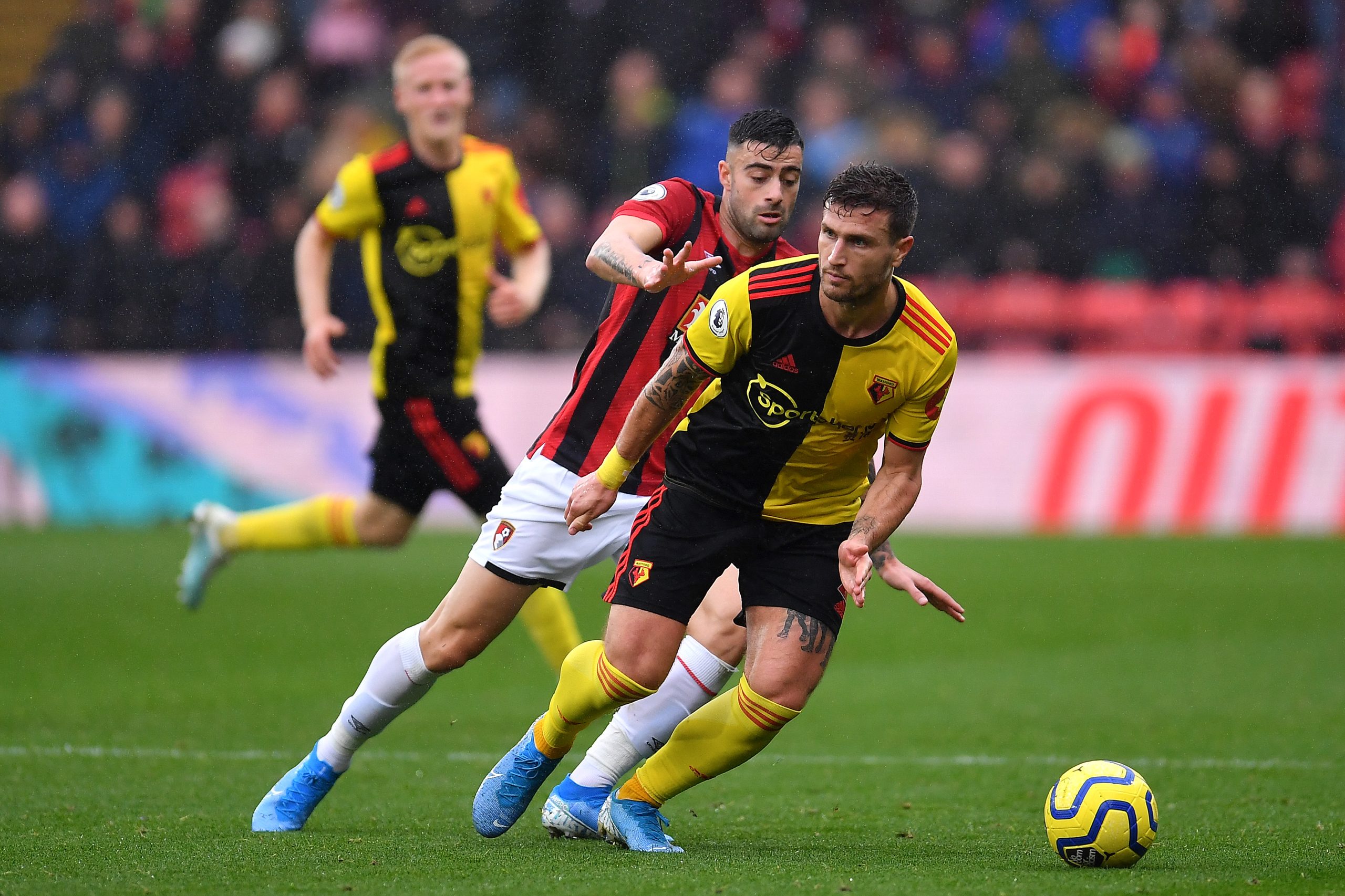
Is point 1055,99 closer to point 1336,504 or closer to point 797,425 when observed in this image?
point 1336,504

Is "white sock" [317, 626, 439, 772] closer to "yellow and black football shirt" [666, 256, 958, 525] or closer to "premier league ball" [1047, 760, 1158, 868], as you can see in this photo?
"yellow and black football shirt" [666, 256, 958, 525]

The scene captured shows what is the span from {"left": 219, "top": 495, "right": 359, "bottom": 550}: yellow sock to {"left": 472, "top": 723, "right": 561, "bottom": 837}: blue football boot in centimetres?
273

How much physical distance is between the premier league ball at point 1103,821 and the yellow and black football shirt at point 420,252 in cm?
358

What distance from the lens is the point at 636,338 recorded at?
5.31 m

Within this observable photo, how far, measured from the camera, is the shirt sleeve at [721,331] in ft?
15.4

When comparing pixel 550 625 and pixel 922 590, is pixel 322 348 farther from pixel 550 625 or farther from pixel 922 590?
→ pixel 922 590

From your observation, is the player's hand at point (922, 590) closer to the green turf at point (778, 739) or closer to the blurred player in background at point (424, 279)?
the green turf at point (778, 739)

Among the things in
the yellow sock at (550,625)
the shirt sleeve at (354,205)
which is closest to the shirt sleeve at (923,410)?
the yellow sock at (550,625)

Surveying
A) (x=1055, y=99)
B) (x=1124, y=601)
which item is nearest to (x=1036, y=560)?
(x=1124, y=601)

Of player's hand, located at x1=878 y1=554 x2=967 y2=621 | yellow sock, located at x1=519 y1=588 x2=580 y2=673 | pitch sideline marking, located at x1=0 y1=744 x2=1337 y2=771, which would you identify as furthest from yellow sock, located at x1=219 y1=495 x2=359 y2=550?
player's hand, located at x1=878 y1=554 x2=967 y2=621

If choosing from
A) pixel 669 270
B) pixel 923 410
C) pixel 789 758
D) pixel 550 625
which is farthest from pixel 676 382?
pixel 789 758

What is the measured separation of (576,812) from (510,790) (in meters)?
0.26

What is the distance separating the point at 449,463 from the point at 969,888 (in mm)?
3570

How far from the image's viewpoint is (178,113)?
608 inches
